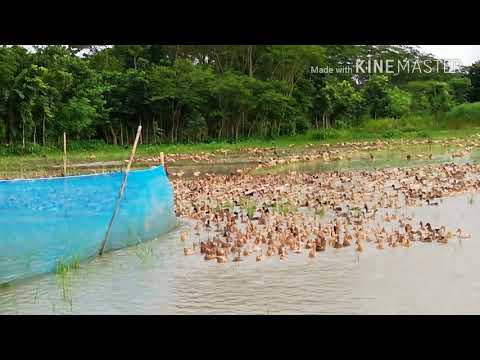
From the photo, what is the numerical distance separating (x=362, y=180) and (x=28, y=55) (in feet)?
73.7

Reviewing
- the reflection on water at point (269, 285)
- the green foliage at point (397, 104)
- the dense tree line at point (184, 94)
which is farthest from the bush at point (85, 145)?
the reflection on water at point (269, 285)

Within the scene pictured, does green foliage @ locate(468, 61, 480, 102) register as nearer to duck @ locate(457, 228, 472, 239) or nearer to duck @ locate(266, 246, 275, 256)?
duck @ locate(457, 228, 472, 239)

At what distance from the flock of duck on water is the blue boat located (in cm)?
99

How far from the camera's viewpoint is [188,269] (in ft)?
30.2

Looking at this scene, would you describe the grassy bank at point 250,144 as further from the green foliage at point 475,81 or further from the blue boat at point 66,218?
the blue boat at point 66,218

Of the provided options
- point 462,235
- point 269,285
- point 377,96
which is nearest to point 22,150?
point 377,96

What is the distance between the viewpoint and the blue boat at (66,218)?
8477mm

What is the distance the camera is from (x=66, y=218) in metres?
9.19

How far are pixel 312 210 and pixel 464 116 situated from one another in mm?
31026

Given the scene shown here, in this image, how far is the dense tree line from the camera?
34.5 metres

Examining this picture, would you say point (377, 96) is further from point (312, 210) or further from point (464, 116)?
point (312, 210)

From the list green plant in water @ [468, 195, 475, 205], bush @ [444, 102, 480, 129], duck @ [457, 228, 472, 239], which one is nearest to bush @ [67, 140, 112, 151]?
bush @ [444, 102, 480, 129]

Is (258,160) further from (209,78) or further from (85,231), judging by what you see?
(85,231)

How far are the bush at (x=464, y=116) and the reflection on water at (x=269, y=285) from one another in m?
33.2
